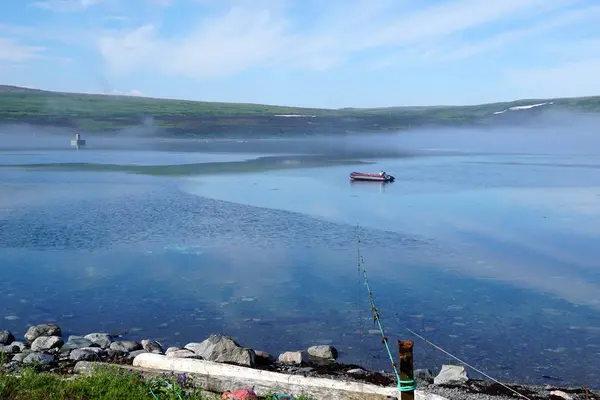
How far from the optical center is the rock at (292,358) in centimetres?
1255

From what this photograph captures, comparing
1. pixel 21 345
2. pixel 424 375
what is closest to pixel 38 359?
pixel 21 345

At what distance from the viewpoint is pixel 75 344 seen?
13156mm

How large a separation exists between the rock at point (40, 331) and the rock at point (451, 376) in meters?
7.85

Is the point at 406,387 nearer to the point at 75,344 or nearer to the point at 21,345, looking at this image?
the point at 75,344

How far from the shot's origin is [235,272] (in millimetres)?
19734

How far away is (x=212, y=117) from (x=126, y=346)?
149 meters

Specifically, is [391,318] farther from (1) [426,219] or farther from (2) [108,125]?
(2) [108,125]

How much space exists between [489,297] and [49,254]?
45.9ft

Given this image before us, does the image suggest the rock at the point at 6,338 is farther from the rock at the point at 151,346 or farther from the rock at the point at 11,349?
the rock at the point at 151,346

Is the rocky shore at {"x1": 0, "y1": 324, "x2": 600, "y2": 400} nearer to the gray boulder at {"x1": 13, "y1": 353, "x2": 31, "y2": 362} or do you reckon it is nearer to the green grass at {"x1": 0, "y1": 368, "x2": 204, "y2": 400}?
the gray boulder at {"x1": 13, "y1": 353, "x2": 31, "y2": 362}

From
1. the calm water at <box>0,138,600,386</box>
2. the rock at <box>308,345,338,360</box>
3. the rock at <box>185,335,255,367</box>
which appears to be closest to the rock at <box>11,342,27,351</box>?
the calm water at <box>0,138,600,386</box>

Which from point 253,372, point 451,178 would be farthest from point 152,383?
point 451,178

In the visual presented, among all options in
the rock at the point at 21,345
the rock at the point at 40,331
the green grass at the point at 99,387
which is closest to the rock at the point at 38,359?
the rock at the point at 21,345

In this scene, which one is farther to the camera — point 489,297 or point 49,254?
point 49,254
